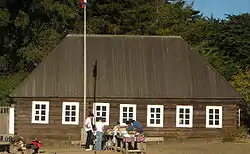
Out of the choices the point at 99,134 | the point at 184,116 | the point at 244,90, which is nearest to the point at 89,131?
the point at 99,134

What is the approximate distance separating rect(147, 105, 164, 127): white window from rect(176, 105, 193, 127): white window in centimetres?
106

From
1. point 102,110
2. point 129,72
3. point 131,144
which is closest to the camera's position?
point 131,144

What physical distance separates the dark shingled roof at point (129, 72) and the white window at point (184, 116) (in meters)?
0.76

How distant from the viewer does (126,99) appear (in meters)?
36.3

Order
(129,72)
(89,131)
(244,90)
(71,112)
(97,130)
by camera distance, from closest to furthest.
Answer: (97,130), (89,131), (71,112), (129,72), (244,90)

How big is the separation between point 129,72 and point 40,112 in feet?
20.6

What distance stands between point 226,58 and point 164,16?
7834 mm

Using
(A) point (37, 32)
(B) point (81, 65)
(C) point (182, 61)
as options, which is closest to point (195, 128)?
(C) point (182, 61)

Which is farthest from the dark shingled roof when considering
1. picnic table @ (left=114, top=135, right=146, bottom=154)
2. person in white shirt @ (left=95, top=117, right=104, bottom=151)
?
picnic table @ (left=114, top=135, right=146, bottom=154)

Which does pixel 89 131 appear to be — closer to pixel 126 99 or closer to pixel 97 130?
pixel 97 130

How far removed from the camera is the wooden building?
1423 inches

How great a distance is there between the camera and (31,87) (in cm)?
3647

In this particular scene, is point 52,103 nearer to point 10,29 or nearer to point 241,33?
point 10,29

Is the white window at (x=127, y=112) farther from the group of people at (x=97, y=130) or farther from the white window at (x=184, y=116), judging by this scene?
the group of people at (x=97, y=130)
